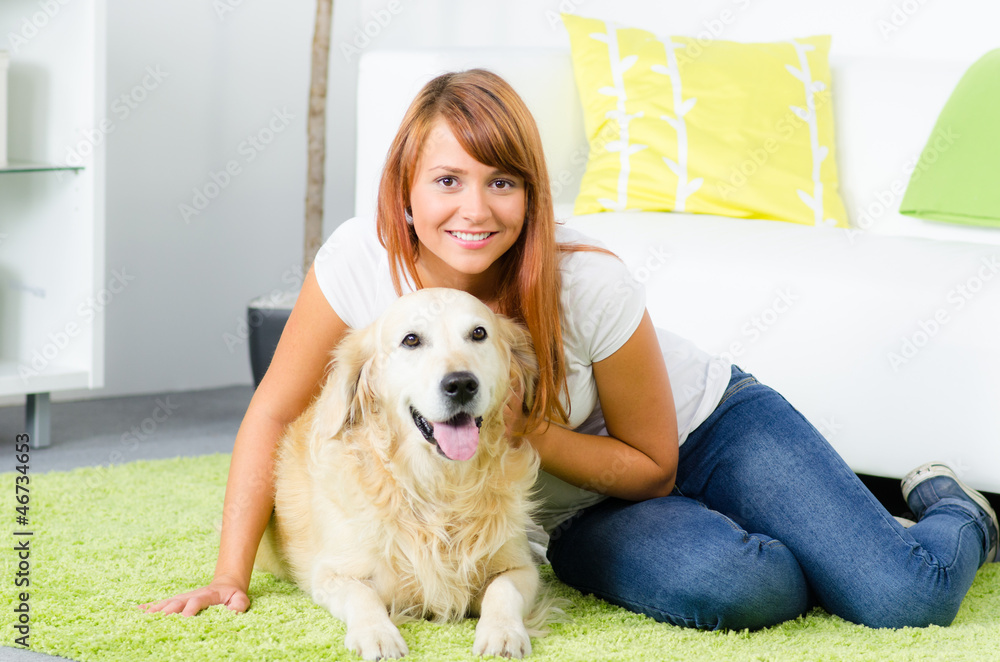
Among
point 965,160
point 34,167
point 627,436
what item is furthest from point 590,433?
point 34,167

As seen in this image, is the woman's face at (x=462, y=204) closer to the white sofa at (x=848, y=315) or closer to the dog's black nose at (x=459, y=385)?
the dog's black nose at (x=459, y=385)


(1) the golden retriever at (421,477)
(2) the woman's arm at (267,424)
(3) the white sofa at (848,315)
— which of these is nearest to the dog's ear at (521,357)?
(1) the golden retriever at (421,477)

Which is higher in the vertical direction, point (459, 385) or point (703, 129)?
point (703, 129)

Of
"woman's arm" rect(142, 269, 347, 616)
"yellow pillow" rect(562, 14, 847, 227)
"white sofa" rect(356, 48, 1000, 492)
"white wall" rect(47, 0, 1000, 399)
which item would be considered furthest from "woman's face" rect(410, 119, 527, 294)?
"white wall" rect(47, 0, 1000, 399)

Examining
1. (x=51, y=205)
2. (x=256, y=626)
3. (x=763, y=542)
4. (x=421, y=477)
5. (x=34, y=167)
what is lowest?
(x=256, y=626)

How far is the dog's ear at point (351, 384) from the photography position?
5.08 feet

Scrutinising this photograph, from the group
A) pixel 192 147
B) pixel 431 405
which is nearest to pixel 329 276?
pixel 431 405

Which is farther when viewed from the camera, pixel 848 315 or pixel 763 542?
pixel 848 315

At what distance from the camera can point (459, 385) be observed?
1420mm

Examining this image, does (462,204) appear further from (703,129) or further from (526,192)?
(703,129)

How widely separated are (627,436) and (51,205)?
1844 millimetres

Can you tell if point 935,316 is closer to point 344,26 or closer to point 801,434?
point 801,434

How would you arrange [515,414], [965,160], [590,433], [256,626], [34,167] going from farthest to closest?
[34,167]
[965,160]
[590,433]
[515,414]
[256,626]

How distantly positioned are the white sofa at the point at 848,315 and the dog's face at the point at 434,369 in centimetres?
75
